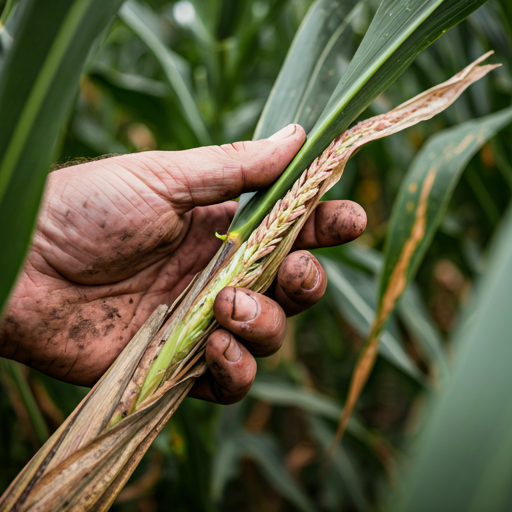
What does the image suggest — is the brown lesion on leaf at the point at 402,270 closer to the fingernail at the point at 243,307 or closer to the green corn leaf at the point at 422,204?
the green corn leaf at the point at 422,204

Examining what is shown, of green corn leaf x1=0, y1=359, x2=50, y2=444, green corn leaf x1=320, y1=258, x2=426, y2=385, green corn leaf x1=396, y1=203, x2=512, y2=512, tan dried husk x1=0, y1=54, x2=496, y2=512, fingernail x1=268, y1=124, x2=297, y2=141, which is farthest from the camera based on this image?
green corn leaf x1=320, y1=258, x2=426, y2=385

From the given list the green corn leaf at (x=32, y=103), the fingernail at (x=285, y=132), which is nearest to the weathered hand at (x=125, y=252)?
the fingernail at (x=285, y=132)

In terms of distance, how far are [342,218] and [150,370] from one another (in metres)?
0.30

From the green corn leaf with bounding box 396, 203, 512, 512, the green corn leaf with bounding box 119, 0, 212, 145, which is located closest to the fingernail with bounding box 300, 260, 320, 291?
the green corn leaf with bounding box 396, 203, 512, 512

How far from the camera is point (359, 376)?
1.70 feet

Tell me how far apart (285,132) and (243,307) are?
20cm

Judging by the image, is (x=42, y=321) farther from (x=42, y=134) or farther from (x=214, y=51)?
(x=214, y=51)

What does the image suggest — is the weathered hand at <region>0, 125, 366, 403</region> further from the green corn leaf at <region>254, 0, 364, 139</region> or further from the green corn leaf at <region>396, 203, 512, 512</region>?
the green corn leaf at <region>396, 203, 512, 512</region>

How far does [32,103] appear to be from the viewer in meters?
0.19

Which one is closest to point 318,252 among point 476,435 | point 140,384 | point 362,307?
point 362,307

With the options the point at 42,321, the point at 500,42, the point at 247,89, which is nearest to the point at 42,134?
the point at 42,321

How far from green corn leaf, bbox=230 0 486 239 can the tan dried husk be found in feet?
0.10

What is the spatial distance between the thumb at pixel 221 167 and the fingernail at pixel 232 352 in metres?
0.18

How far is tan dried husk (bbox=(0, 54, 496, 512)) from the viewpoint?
29 centimetres
